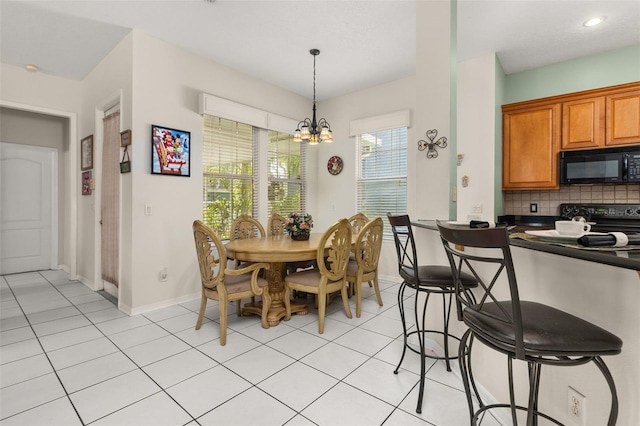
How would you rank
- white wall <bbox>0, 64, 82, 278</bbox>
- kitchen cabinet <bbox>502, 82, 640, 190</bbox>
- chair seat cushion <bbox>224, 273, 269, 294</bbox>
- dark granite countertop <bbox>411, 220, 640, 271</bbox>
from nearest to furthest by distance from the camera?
1. dark granite countertop <bbox>411, 220, 640, 271</bbox>
2. chair seat cushion <bbox>224, 273, 269, 294</bbox>
3. kitchen cabinet <bbox>502, 82, 640, 190</bbox>
4. white wall <bbox>0, 64, 82, 278</bbox>

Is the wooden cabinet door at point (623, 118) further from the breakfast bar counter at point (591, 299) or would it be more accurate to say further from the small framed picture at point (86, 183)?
the small framed picture at point (86, 183)

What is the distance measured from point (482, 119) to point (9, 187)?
7175 millimetres

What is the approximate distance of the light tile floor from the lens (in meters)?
1.65

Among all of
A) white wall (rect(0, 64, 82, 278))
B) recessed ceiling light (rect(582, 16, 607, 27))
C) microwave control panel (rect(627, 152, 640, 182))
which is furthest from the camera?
white wall (rect(0, 64, 82, 278))

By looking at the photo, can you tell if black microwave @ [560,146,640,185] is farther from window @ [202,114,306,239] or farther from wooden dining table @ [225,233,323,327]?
window @ [202,114,306,239]

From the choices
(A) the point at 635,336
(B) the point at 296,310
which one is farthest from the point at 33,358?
(A) the point at 635,336

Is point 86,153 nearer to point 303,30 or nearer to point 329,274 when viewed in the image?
point 303,30

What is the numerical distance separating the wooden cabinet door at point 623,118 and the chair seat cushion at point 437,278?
301cm

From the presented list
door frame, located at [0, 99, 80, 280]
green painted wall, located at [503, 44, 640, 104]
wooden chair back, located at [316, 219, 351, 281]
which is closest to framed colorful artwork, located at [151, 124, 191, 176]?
wooden chair back, located at [316, 219, 351, 281]

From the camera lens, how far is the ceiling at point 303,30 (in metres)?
2.76

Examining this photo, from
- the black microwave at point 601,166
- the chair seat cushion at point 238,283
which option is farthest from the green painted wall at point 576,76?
the chair seat cushion at point 238,283

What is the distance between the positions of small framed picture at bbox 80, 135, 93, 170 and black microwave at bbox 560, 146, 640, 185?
608 cm

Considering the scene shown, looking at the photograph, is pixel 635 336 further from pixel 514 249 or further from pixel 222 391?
pixel 222 391

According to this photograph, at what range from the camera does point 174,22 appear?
3014mm
